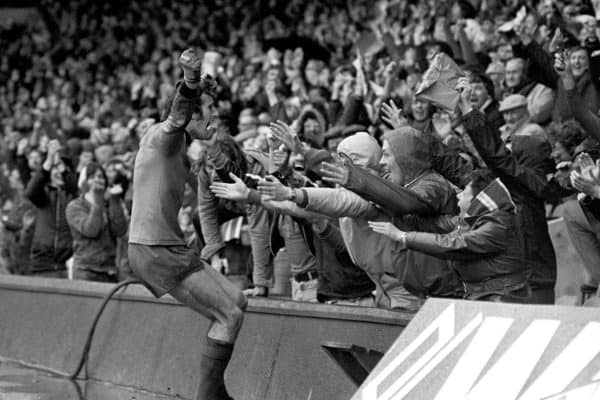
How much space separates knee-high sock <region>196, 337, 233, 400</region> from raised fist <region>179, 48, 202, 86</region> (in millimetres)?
1712

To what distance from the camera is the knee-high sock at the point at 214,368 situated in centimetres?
825

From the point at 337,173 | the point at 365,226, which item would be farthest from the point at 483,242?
the point at 365,226

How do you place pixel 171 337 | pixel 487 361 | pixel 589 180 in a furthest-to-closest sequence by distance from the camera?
pixel 171 337, pixel 589 180, pixel 487 361

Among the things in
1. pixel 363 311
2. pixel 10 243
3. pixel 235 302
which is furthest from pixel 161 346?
pixel 10 243

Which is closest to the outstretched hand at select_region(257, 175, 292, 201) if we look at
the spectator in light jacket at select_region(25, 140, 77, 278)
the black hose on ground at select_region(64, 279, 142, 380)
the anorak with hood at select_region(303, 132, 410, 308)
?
the anorak with hood at select_region(303, 132, 410, 308)

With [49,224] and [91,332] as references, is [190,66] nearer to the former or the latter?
[91,332]

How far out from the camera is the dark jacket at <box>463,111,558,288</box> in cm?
793

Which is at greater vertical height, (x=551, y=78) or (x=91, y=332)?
(x=551, y=78)

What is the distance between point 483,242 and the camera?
7219 mm

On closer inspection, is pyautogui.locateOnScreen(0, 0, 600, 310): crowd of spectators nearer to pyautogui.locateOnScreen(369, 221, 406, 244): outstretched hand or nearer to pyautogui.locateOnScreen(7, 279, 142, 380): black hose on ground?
pyautogui.locateOnScreen(369, 221, 406, 244): outstretched hand

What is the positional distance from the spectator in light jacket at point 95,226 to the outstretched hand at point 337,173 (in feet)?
18.0

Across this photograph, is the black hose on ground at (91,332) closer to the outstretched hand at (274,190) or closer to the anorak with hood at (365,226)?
the anorak with hood at (365,226)

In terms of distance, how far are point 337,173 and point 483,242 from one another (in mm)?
941

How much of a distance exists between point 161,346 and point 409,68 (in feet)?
17.2
